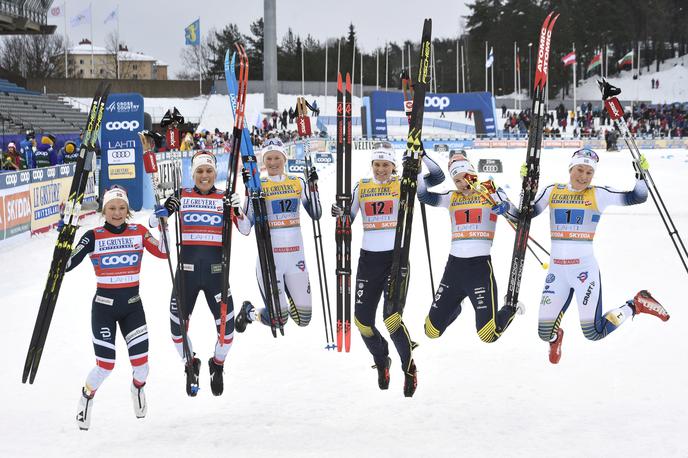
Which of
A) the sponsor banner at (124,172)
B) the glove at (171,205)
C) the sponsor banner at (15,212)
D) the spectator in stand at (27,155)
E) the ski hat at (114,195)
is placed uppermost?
the spectator in stand at (27,155)

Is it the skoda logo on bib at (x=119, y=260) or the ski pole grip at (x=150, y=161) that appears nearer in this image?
the skoda logo on bib at (x=119, y=260)

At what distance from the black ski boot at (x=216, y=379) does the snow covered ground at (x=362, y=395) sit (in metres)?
0.16

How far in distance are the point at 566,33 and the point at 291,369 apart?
67.0 m

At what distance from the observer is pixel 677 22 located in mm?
90062

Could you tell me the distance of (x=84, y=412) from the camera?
6734 millimetres

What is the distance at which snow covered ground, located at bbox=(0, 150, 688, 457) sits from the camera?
255 inches

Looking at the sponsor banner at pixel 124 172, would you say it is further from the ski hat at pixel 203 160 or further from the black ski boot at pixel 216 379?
the black ski boot at pixel 216 379

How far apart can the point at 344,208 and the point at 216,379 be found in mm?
2109

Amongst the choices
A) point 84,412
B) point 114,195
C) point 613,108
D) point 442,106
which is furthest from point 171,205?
point 442,106

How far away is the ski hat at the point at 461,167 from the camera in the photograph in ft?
24.9

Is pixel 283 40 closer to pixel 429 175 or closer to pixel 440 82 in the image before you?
pixel 440 82

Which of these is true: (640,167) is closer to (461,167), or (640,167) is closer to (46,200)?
(461,167)

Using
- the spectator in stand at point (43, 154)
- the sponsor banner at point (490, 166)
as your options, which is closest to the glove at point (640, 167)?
the spectator in stand at point (43, 154)

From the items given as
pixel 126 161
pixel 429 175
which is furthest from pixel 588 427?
pixel 126 161
